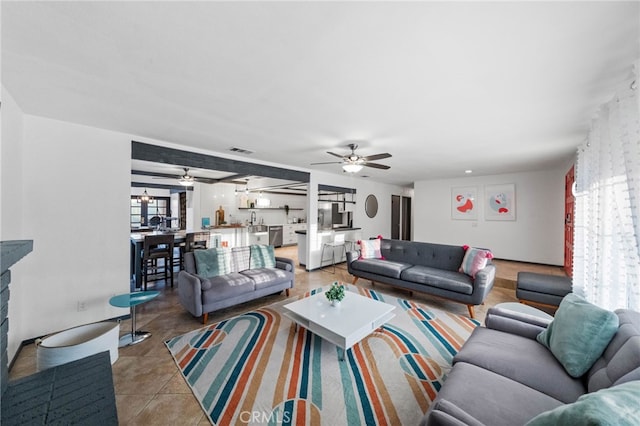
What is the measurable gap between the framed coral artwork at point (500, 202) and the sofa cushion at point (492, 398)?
20.5 ft

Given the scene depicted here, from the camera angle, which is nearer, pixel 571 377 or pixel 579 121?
pixel 571 377

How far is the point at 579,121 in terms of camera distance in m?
2.57

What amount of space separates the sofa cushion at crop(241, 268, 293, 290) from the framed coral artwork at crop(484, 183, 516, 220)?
5.92 m

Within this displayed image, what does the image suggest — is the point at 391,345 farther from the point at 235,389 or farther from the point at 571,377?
the point at 235,389

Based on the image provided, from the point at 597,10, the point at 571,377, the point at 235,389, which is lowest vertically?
the point at 235,389

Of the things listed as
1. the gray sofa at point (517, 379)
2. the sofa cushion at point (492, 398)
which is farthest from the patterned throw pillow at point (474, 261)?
the sofa cushion at point (492, 398)

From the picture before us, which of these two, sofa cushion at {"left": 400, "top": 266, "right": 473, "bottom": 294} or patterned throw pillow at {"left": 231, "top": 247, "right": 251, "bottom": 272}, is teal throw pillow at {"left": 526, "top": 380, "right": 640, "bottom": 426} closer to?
sofa cushion at {"left": 400, "top": 266, "right": 473, "bottom": 294}

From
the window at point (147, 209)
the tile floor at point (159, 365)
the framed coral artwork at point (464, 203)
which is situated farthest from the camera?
the window at point (147, 209)

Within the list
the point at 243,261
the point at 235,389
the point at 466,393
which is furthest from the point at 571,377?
the point at 243,261

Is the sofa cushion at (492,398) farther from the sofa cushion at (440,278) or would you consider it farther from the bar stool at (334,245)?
the bar stool at (334,245)

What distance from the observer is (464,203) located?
688 centimetres

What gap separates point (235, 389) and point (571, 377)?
2.33 meters

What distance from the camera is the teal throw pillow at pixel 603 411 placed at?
2.16 feet

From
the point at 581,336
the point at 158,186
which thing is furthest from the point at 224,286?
the point at 158,186
